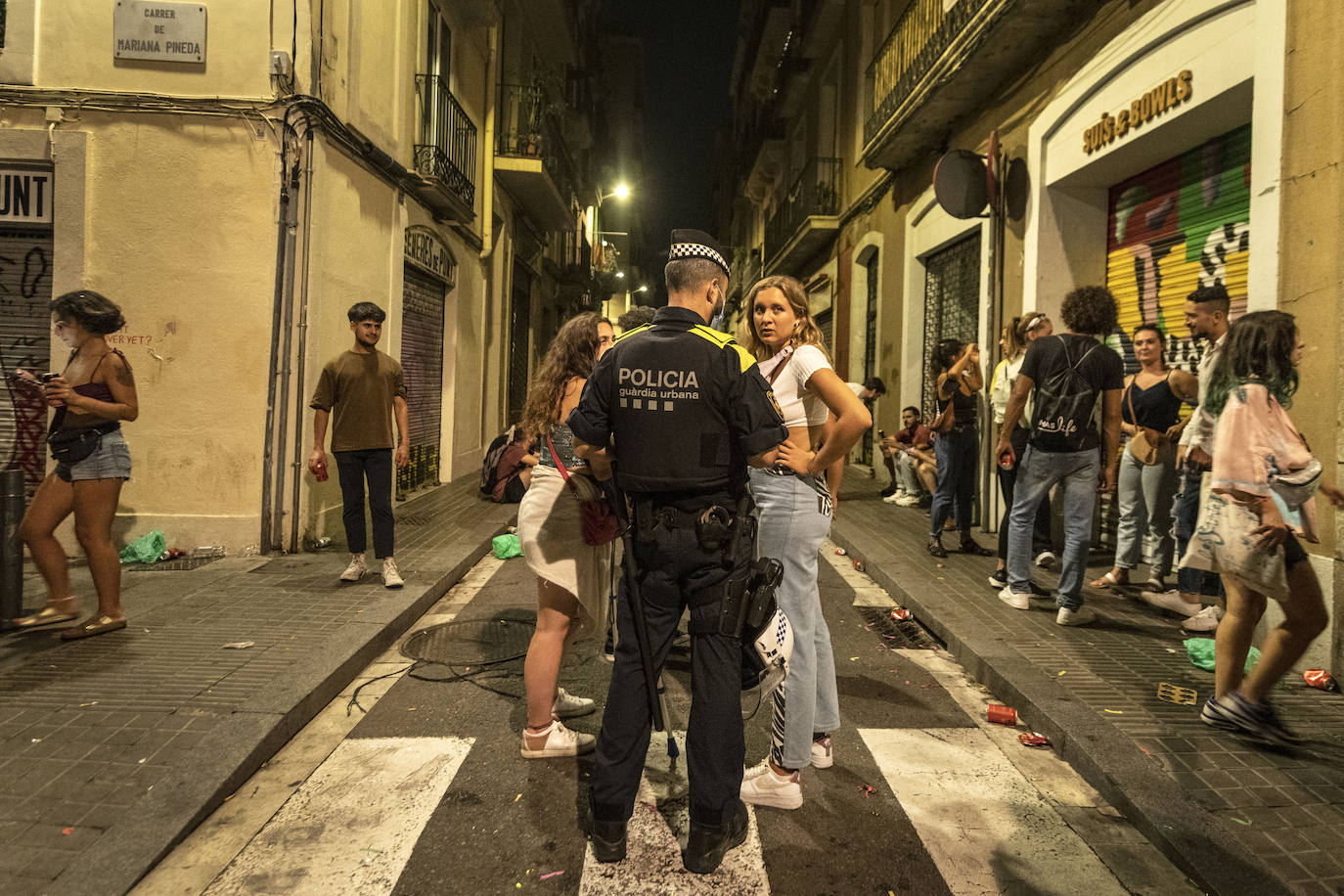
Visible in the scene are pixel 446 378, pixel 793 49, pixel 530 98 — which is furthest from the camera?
pixel 793 49

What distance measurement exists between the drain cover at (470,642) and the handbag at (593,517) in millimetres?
1750

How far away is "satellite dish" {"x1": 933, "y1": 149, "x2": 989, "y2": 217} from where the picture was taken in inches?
364

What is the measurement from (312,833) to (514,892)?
855 millimetres

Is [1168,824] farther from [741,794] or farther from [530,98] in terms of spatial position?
[530,98]

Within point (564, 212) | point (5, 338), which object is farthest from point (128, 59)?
point (564, 212)

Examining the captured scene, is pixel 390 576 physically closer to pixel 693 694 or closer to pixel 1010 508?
pixel 693 694

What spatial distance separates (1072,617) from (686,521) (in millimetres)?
3826

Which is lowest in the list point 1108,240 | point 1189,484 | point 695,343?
point 1189,484

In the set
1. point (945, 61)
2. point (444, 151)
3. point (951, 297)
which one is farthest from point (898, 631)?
point (444, 151)

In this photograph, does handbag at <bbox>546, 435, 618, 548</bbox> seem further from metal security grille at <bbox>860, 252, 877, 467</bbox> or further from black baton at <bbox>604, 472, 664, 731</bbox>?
metal security grille at <bbox>860, 252, 877, 467</bbox>

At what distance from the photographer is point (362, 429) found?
6.18 meters

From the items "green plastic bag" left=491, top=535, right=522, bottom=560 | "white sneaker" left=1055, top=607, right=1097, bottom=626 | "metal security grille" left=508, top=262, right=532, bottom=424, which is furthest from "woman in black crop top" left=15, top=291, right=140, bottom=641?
"metal security grille" left=508, top=262, right=532, bottom=424

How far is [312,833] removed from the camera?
2900 mm

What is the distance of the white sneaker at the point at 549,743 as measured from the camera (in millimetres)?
3473
